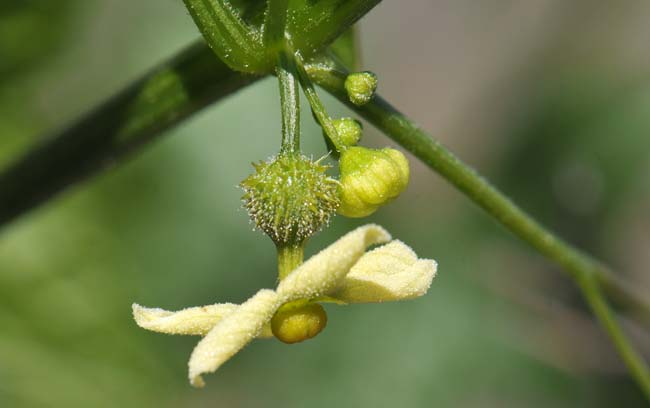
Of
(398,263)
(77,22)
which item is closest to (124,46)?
(77,22)

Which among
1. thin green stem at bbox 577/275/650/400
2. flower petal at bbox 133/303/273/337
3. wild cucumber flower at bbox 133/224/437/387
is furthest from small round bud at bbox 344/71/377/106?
thin green stem at bbox 577/275/650/400

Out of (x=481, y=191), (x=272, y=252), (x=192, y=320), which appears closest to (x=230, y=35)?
(x=192, y=320)

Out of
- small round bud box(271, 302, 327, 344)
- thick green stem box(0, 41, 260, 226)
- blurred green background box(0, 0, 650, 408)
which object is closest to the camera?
small round bud box(271, 302, 327, 344)

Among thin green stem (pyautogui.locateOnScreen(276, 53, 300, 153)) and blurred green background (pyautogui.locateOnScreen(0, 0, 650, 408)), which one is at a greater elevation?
thin green stem (pyautogui.locateOnScreen(276, 53, 300, 153))

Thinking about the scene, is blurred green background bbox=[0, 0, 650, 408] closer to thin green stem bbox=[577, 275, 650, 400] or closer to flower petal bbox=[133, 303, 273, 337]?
thin green stem bbox=[577, 275, 650, 400]

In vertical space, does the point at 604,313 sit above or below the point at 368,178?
below

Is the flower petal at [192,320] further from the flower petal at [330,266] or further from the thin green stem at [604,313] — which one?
the thin green stem at [604,313]

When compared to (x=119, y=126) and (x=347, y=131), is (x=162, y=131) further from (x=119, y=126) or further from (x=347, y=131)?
(x=347, y=131)
